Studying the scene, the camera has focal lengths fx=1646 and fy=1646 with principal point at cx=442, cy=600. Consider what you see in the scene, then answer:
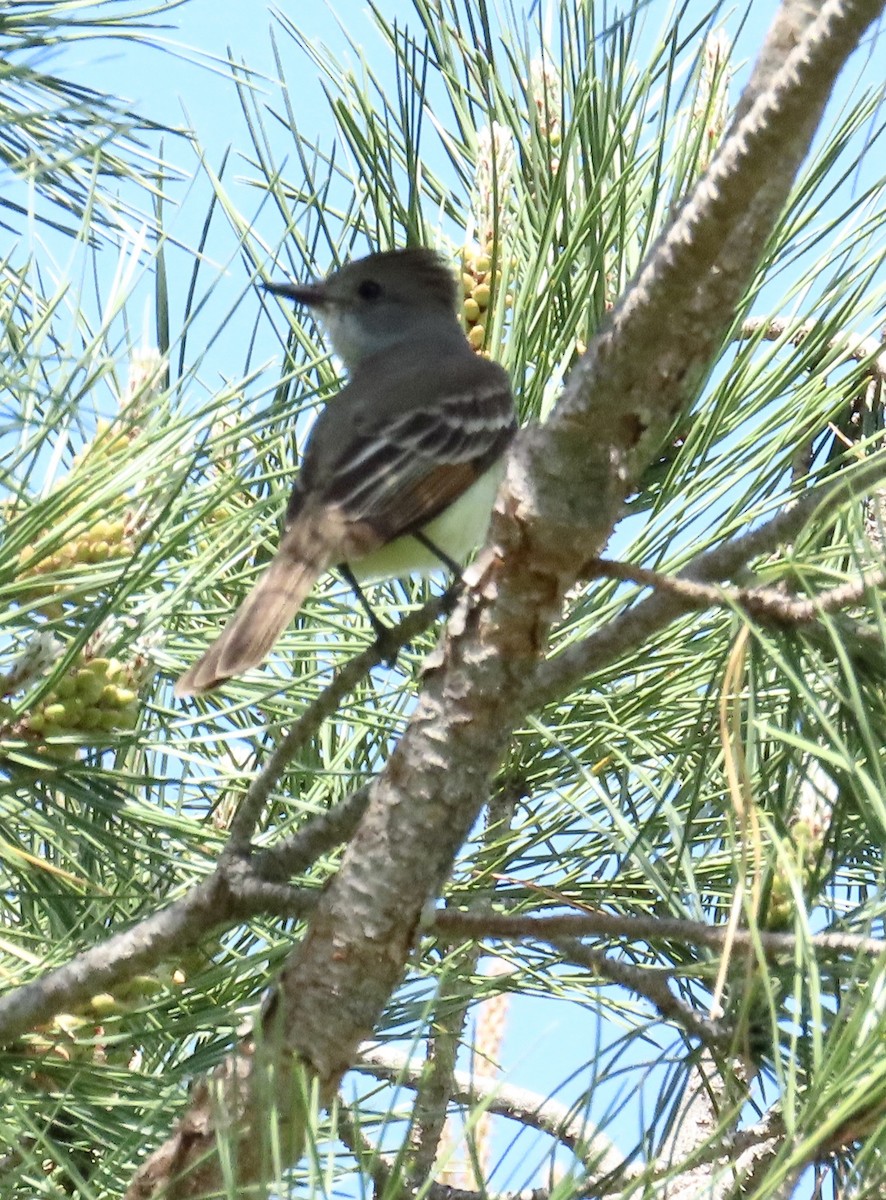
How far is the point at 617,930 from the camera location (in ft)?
4.14

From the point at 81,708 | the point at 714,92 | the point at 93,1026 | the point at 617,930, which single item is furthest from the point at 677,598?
the point at 714,92

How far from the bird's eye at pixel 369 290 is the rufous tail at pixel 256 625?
3.23 feet

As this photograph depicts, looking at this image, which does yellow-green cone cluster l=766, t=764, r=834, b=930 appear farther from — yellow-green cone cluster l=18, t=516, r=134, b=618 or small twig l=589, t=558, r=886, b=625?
yellow-green cone cluster l=18, t=516, r=134, b=618

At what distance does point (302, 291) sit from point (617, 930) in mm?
1314

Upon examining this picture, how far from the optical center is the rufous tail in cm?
169

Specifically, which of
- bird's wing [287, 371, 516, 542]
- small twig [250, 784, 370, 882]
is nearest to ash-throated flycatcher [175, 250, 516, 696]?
bird's wing [287, 371, 516, 542]

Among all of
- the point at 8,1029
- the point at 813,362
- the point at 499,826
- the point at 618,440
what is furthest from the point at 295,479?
the point at 618,440

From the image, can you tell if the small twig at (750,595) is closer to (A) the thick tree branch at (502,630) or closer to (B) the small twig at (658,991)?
(A) the thick tree branch at (502,630)

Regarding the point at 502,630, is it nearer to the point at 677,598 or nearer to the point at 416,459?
the point at 677,598

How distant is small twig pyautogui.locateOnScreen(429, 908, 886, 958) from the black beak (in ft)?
3.36

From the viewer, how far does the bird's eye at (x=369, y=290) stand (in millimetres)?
2847

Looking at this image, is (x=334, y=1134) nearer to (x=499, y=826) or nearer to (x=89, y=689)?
(x=89, y=689)

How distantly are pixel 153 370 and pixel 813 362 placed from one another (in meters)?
0.82

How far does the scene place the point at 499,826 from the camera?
2057 mm
